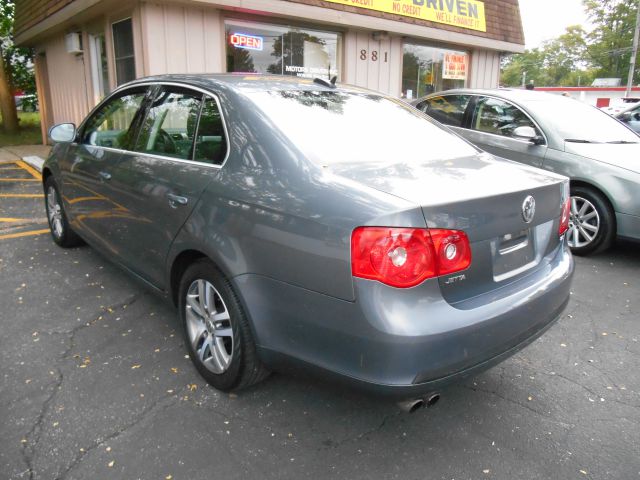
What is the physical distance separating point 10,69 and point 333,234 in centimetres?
1901

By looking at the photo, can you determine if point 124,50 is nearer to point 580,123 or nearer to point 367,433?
point 580,123

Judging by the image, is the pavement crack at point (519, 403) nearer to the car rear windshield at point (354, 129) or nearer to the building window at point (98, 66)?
the car rear windshield at point (354, 129)

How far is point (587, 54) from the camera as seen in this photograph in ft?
254

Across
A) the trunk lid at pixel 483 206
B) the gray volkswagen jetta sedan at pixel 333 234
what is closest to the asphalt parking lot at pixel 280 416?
the gray volkswagen jetta sedan at pixel 333 234

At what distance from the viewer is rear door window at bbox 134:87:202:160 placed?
304 centimetres

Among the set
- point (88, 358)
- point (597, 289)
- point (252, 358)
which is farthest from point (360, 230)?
point (597, 289)

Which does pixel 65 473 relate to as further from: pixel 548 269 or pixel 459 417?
pixel 548 269

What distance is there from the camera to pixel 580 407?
2762mm

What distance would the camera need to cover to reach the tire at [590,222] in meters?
5.09

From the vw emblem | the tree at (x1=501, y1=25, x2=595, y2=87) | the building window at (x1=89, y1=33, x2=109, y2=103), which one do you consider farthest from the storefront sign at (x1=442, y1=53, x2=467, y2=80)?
the tree at (x1=501, y1=25, x2=595, y2=87)

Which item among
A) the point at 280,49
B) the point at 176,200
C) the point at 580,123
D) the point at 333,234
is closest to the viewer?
the point at 333,234

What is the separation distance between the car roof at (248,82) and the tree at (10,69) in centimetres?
1448

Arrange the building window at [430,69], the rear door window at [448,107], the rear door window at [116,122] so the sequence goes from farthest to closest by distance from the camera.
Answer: the building window at [430,69]
the rear door window at [448,107]
the rear door window at [116,122]

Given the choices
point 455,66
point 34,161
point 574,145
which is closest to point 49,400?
point 574,145
